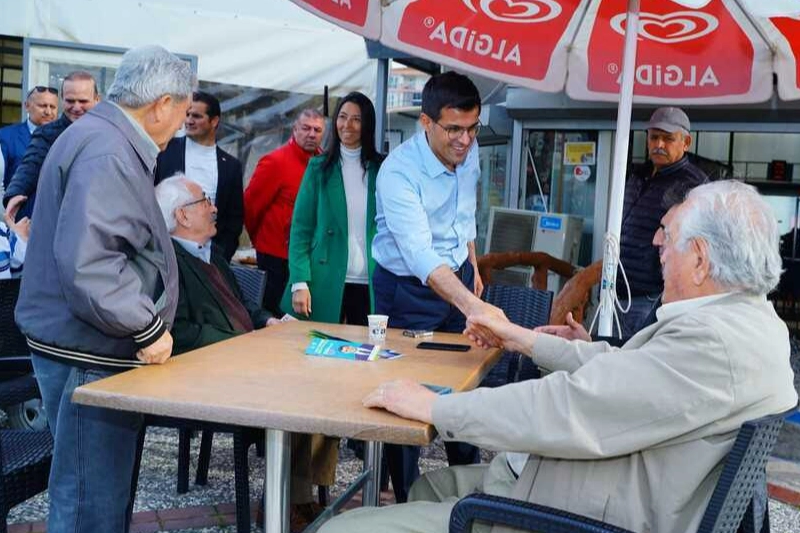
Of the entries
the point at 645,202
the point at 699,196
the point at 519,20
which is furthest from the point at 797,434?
the point at 699,196

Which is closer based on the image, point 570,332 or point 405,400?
point 405,400

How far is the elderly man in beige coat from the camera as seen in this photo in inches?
68.8

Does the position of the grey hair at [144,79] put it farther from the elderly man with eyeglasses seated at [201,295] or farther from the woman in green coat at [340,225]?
the woman in green coat at [340,225]

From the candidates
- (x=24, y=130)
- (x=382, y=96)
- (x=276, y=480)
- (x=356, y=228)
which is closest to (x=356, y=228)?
(x=356, y=228)

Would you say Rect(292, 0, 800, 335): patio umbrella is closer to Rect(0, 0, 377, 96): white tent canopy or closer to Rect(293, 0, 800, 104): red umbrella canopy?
Rect(293, 0, 800, 104): red umbrella canopy

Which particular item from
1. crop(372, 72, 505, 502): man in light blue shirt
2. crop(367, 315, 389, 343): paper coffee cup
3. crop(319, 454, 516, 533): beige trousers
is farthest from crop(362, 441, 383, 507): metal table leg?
crop(319, 454, 516, 533): beige trousers

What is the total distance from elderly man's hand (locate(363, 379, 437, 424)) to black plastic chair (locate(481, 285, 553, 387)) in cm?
160

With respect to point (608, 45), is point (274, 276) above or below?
below

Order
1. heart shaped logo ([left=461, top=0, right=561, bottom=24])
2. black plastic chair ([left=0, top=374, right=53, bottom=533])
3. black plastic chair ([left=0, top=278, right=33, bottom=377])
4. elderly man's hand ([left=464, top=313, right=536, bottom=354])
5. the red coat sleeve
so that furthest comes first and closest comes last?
the red coat sleeve
heart shaped logo ([left=461, top=0, right=561, bottom=24])
black plastic chair ([left=0, top=278, right=33, bottom=377])
elderly man's hand ([left=464, top=313, right=536, bottom=354])
black plastic chair ([left=0, top=374, right=53, bottom=533])

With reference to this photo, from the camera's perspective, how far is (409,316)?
138 inches

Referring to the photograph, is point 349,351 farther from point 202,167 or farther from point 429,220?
point 202,167

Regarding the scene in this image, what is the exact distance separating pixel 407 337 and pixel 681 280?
1421 millimetres

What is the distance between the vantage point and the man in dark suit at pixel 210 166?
16.4 ft

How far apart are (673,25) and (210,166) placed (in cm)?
271
